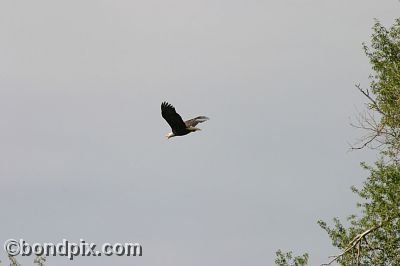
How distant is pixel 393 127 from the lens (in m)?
24.1

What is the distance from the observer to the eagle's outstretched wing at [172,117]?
1182 inches

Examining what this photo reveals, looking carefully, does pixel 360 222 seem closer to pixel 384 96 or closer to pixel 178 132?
pixel 384 96

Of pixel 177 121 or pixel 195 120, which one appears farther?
pixel 195 120

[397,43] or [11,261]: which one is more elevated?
[397,43]

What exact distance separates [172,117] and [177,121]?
0.24m

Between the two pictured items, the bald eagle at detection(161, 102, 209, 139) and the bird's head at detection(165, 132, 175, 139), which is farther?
the bird's head at detection(165, 132, 175, 139)

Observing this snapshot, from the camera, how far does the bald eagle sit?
30062mm

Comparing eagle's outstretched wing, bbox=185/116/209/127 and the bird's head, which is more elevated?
eagle's outstretched wing, bbox=185/116/209/127

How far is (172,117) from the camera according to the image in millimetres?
30297

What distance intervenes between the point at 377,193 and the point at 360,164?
90 centimetres

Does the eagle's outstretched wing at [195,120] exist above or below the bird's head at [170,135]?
above

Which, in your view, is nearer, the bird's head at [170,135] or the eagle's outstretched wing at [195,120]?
the bird's head at [170,135]

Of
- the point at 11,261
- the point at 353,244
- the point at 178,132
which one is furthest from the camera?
the point at 178,132

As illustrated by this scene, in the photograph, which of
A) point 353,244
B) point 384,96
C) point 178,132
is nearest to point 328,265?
point 353,244
